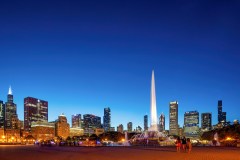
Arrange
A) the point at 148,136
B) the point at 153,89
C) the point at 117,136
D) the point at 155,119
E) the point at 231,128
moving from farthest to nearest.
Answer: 1. the point at 117,136
2. the point at 231,128
3. the point at 148,136
4. the point at 155,119
5. the point at 153,89

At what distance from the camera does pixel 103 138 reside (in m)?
180

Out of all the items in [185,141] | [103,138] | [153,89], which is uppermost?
[153,89]

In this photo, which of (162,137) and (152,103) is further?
(162,137)

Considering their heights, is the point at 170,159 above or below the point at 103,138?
above

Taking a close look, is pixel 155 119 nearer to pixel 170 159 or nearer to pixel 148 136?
pixel 148 136

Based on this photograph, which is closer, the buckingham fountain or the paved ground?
the paved ground

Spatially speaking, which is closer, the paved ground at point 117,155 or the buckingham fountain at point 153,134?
the paved ground at point 117,155

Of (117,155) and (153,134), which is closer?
(117,155)

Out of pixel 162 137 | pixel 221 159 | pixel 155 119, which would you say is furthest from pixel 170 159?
pixel 162 137

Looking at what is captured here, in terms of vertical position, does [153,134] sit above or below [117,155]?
below

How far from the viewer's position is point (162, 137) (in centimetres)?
9731

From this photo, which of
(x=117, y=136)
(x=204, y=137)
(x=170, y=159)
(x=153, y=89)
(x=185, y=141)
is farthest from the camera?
(x=117, y=136)

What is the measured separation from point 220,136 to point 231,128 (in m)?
8.03

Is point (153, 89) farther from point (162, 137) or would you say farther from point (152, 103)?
point (162, 137)
